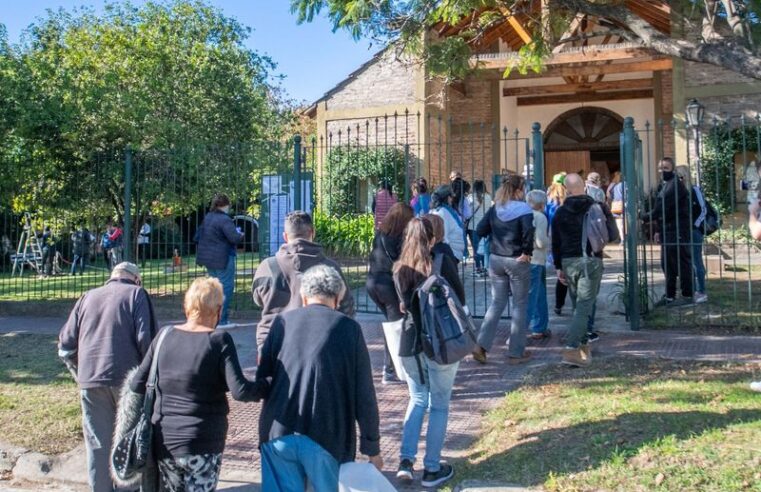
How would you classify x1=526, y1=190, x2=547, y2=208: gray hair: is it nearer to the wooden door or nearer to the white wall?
the white wall

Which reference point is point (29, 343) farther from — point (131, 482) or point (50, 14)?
point (50, 14)

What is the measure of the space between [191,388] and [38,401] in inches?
136

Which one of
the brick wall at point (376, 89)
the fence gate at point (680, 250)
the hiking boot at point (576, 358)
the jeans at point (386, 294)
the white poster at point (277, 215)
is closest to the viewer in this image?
the jeans at point (386, 294)

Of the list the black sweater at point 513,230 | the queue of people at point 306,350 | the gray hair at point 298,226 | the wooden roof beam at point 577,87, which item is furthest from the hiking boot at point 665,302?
the wooden roof beam at point 577,87

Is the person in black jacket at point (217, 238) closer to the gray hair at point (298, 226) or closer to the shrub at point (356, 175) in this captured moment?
the gray hair at point (298, 226)

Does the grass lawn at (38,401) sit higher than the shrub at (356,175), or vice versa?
the shrub at (356,175)

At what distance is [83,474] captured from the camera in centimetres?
478

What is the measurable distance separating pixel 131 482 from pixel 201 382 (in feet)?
2.07

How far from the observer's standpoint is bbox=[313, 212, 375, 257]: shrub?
45.5ft

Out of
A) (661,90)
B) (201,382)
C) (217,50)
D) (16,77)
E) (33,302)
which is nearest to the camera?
(201,382)

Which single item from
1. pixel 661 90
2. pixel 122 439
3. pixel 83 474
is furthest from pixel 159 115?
pixel 661 90

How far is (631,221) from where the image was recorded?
7812mm

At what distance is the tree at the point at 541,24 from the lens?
6918 millimetres

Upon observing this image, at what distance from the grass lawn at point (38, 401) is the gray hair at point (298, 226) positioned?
93.8 inches
